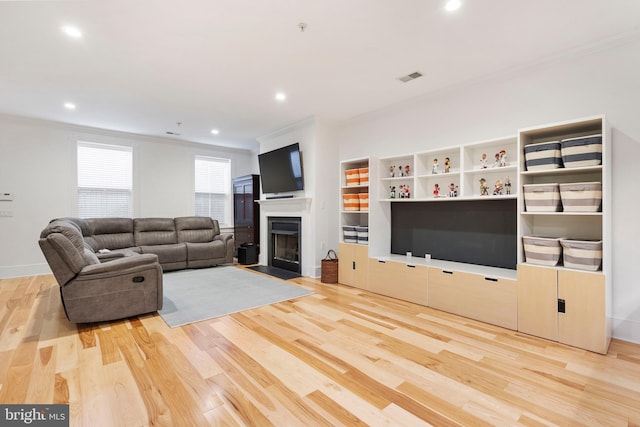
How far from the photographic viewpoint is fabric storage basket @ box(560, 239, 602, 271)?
2.40 m

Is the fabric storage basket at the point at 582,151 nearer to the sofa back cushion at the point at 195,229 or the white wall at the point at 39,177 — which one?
the sofa back cushion at the point at 195,229

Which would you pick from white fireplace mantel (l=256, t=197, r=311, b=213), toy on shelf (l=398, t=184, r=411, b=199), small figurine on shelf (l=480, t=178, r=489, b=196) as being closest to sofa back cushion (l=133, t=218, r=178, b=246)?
white fireplace mantel (l=256, t=197, r=311, b=213)

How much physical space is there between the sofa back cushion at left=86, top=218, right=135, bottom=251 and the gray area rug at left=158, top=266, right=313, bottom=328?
1.08 metres

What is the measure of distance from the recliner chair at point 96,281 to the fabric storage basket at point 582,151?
4019 mm

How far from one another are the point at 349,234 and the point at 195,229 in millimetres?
3478

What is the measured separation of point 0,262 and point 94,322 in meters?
3.51

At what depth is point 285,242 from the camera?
229 inches

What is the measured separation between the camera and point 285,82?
11.5 ft

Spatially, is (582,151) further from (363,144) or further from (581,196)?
(363,144)

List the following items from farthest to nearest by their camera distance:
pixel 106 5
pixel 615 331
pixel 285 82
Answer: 1. pixel 285 82
2. pixel 615 331
3. pixel 106 5

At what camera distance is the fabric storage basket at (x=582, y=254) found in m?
2.40

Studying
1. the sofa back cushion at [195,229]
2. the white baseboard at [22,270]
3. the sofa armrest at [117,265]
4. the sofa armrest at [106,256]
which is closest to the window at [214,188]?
the sofa back cushion at [195,229]

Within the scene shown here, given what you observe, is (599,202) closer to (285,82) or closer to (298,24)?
(298,24)

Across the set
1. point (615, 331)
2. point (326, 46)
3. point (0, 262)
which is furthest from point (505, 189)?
point (0, 262)
